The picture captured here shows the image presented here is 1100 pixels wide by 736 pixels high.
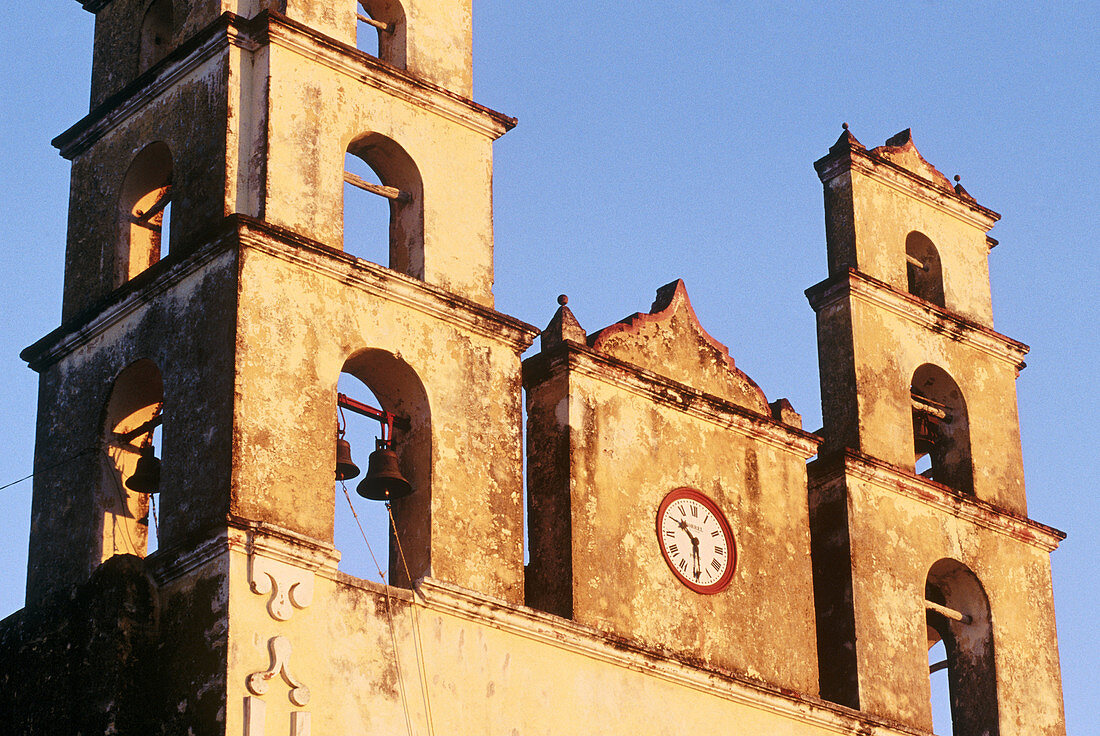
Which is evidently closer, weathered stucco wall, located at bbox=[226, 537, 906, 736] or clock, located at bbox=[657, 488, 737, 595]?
weathered stucco wall, located at bbox=[226, 537, 906, 736]

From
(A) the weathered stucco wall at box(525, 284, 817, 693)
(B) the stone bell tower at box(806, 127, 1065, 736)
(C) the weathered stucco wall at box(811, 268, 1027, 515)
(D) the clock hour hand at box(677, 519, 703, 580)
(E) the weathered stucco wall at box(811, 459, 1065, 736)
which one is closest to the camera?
(A) the weathered stucco wall at box(525, 284, 817, 693)

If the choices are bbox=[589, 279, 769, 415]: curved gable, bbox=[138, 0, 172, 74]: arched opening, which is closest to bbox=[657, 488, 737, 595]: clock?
bbox=[589, 279, 769, 415]: curved gable

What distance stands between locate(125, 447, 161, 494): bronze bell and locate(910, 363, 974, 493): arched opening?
8.25 metres

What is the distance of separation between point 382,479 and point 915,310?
7.12 metres

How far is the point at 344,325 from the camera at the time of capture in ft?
66.0

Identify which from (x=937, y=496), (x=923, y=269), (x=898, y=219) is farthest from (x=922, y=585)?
(x=898, y=219)

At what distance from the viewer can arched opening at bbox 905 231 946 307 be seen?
25609 millimetres

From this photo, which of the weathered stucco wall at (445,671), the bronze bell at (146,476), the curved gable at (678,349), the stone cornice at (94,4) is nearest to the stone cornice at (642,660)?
the weathered stucco wall at (445,671)

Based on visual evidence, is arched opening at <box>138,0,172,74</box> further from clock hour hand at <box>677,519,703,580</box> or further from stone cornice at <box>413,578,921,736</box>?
clock hour hand at <box>677,519,703,580</box>

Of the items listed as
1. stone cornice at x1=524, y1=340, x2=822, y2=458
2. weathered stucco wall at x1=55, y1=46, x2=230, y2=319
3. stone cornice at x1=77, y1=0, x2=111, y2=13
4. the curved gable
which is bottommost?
stone cornice at x1=524, y1=340, x2=822, y2=458

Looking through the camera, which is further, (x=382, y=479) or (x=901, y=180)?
(x=901, y=180)

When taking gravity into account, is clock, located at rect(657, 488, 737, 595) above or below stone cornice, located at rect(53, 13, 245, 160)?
below

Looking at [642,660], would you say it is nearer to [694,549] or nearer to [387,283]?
[694,549]

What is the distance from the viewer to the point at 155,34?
22422 millimetres
